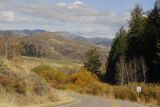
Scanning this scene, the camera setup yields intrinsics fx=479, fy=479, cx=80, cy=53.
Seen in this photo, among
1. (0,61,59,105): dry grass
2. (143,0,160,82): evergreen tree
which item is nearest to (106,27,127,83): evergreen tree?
(143,0,160,82): evergreen tree

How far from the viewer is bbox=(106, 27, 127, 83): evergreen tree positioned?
356 ft

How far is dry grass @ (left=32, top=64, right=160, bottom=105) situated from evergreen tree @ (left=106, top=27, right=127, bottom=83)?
12327 mm

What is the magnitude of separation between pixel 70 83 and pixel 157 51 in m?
19.2

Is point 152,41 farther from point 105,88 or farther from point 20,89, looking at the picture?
point 20,89

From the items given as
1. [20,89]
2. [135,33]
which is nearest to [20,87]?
[20,89]

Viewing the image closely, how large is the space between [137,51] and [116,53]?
33.4 ft

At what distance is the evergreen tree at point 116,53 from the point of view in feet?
356

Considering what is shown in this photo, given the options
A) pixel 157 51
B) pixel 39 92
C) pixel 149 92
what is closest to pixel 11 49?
pixel 39 92

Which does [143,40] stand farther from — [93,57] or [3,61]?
[3,61]

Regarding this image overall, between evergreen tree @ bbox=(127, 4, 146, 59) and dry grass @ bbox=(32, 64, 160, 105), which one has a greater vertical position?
evergreen tree @ bbox=(127, 4, 146, 59)

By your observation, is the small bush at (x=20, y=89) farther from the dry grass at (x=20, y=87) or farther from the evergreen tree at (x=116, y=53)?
the evergreen tree at (x=116, y=53)

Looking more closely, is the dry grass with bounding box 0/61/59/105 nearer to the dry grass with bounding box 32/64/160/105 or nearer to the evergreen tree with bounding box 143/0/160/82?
the dry grass with bounding box 32/64/160/105

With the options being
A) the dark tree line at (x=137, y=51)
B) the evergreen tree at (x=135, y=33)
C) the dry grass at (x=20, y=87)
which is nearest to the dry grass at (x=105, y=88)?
the dark tree line at (x=137, y=51)

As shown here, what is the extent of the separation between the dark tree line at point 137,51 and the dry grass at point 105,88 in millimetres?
8858
